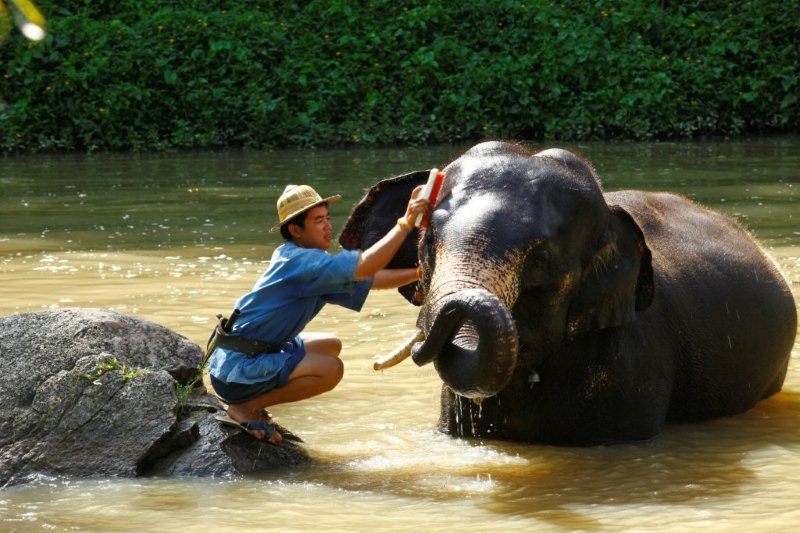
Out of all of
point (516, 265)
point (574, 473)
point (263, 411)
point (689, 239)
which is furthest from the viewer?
point (689, 239)

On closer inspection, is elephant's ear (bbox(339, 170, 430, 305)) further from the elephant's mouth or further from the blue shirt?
the elephant's mouth

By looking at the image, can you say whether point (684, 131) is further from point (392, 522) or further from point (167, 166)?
point (392, 522)

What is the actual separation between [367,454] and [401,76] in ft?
54.0

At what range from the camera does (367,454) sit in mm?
5562

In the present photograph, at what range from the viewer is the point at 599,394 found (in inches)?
219

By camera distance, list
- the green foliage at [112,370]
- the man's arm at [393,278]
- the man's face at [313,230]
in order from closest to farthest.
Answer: the green foliage at [112,370] → the man's face at [313,230] → the man's arm at [393,278]

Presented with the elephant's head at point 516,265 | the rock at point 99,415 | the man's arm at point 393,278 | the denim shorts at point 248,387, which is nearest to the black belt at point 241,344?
the denim shorts at point 248,387

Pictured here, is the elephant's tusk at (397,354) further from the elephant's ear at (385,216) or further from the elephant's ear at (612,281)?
the elephant's ear at (612,281)

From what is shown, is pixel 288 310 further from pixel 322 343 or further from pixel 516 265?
pixel 516 265

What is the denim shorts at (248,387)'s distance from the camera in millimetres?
5344

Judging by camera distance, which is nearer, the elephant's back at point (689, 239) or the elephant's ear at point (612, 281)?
the elephant's ear at point (612, 281)

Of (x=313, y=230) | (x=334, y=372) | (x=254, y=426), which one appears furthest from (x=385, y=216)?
(x=254, y=426)

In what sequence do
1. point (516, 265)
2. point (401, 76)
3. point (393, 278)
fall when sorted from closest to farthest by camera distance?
point (516, 265)
point (393, 278)
point (401, 76)

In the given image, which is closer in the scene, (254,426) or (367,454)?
(254,426)
